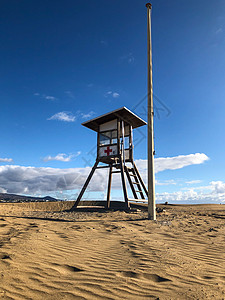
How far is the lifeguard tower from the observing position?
1209cm

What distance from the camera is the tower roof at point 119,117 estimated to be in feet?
39.6

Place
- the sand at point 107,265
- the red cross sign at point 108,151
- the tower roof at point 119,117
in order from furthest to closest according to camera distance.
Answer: the red cross sign at point 108,151, the tower roof at point 119,117, the sand at point 107,265

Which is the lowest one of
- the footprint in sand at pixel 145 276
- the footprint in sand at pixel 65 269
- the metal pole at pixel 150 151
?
the footprint in sand at pixel 145 276

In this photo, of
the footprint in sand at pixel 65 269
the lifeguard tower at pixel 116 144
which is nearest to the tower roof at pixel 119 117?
the lifeguard tower at pixel 116 144

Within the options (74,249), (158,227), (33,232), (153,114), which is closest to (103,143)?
(153,114)

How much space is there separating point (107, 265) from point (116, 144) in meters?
9.08

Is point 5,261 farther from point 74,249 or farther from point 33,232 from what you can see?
point 33,232

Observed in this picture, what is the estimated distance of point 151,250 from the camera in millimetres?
4090

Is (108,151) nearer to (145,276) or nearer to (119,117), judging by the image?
(119,117)

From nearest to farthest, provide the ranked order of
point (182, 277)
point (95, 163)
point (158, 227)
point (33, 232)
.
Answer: point (182, 277), point (33, 232), point (158, 227), point (95, 163)

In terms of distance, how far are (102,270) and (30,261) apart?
1.15 metres

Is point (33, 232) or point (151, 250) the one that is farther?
point (33, 232)

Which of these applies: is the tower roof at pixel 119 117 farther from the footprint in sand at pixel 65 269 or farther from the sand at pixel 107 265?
the footprint in sand at pixel 65 269

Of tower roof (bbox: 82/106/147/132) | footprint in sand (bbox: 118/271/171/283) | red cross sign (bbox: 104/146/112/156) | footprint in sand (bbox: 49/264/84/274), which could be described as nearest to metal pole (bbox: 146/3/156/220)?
tower roof (bbox: 82/106/147/132)
